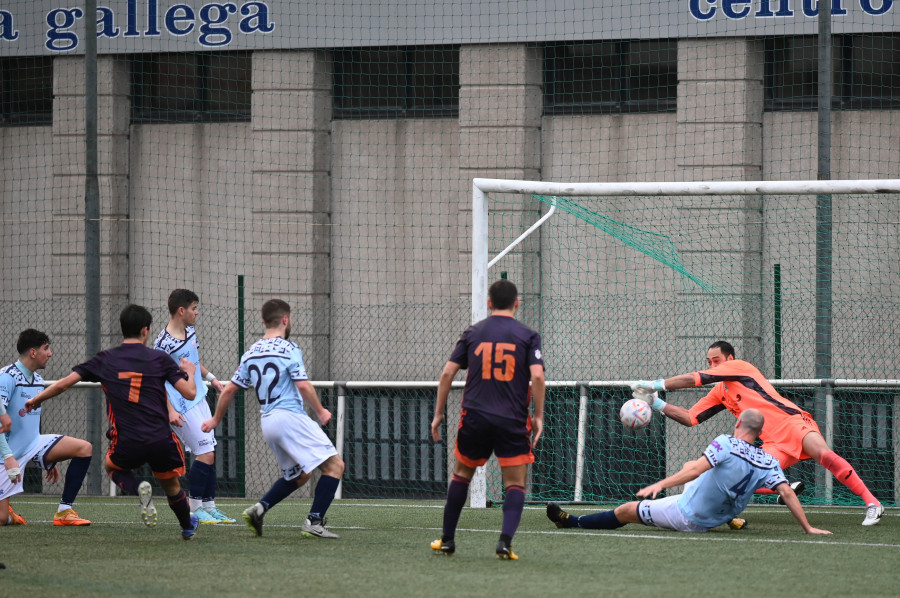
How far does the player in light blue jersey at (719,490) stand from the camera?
8.76m

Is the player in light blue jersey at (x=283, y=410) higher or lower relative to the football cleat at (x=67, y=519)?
higher

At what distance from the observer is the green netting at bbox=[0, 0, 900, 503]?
49.5 ft

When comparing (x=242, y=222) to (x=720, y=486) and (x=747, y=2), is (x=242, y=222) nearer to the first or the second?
(x=747, y=2)

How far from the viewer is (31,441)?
10.4 m

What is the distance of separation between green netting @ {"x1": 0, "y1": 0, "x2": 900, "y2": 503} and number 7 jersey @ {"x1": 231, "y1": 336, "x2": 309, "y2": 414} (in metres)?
5.35

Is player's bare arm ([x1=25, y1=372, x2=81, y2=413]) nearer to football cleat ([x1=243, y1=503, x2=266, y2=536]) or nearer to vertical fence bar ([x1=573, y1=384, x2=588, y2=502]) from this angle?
football cleat ([x1=243, y1=503, x2=266, y2=536])

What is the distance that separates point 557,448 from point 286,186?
203 inches

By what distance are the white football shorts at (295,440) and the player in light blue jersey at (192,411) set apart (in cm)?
118

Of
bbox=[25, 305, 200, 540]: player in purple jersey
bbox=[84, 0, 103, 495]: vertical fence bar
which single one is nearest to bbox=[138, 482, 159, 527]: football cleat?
bbox=[25, 305, 200, 540]: player in purple jersey

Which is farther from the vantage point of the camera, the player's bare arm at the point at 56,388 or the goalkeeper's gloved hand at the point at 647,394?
the goalkeeper's gloved hand at the point at 647,394

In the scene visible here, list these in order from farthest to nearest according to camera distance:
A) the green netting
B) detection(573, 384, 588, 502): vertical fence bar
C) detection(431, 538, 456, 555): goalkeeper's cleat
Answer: the green netting → detection(573, 384, 588, 502): vertical fence bar → detection(431, 538, 456, 555): goalkeeper's cleat

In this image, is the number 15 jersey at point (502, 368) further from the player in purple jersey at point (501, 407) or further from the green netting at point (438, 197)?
the green netting at point (438, 197)

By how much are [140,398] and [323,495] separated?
4.42 ft

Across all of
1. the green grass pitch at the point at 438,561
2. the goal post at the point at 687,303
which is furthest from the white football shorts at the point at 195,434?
the goal post at the point at 687,303
